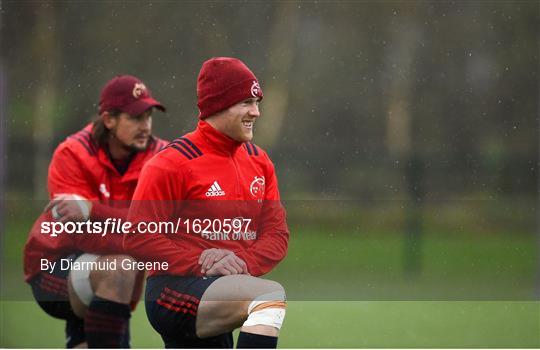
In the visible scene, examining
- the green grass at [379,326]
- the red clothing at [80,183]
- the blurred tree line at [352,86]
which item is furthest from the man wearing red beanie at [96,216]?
the blurred tree line at [352,86]

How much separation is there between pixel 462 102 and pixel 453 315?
2.42m

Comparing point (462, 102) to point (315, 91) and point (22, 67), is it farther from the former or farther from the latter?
point (22, 67)

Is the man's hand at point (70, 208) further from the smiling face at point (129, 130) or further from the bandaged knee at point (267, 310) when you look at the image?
the bandaged knee at point (267, 310)

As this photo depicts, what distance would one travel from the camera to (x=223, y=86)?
2.68 metres

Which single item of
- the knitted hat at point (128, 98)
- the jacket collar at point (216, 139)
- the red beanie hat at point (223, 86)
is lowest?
the jacket collar at point (216, 139)

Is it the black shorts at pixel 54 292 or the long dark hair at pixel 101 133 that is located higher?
the long dark hair at pixel 101 133

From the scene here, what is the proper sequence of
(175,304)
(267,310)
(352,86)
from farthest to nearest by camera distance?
(352,86)
(175,304)
(267,310)

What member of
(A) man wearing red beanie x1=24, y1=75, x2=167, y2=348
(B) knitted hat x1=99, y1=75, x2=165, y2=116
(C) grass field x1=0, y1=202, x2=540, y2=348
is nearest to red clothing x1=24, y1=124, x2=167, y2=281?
(A) man wearing red beanie x1=24, y1=75, x2=167, y2=348

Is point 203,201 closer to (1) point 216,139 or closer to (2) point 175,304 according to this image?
(1) point 216,139

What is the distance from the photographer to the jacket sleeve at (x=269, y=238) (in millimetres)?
2670

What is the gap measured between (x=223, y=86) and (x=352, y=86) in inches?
156

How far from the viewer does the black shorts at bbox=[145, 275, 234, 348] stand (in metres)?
2.59

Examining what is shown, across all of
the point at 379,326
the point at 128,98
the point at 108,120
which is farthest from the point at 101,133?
the point at 379,326

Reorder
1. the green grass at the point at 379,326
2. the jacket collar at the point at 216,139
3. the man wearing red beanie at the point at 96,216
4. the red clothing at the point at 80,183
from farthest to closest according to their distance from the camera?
the green grass at the point at 379,326 → the red clothing at the point at 80,183 → the man wearing red beanie at the point at 96,216 → the jacket collar at the point at 216,139
